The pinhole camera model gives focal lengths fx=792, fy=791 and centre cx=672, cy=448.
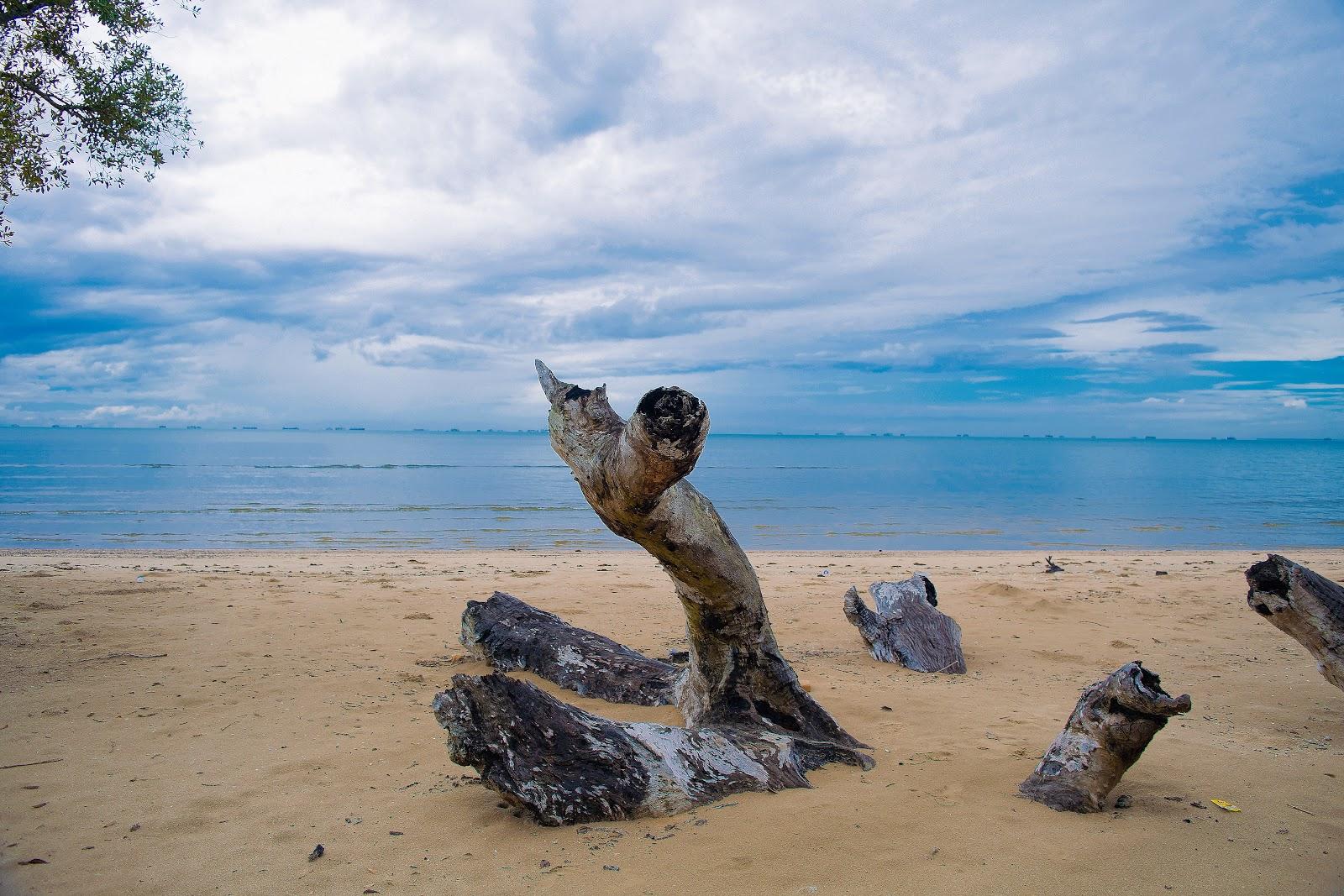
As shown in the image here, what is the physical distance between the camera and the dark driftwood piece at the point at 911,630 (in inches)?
326

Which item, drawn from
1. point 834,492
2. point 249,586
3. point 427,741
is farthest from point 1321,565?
point 834,492

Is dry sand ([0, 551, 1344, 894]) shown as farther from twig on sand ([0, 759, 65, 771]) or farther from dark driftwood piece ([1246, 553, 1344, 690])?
dark driftwood piece ([1246, 553, 1344, 690])

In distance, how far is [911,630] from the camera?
335 inches

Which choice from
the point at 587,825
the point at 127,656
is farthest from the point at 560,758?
the point at 127,656

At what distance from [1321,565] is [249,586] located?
2159 cm

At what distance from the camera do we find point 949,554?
21.4 metres

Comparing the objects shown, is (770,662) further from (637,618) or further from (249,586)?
(249,586)

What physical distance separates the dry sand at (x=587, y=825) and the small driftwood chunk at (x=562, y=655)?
187 millimetres

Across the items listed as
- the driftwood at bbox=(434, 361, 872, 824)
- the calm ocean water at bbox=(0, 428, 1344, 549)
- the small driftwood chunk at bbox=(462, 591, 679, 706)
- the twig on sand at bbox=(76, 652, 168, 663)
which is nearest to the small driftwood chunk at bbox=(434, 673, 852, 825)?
the driftwood at bbox=(434, 361, 872, 824)

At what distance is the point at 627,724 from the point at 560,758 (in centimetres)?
46

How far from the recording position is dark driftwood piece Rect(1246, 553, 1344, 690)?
4859mm

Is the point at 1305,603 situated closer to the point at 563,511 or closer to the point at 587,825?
the point at 587,825

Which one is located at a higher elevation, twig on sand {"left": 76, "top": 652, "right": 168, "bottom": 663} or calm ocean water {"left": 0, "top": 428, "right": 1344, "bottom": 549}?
twig on sand {"left": 76, "top": 652, "right": 168, "bottom": 663}

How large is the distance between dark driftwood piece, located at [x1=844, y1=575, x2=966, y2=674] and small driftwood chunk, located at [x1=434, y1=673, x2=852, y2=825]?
14.9 feet
